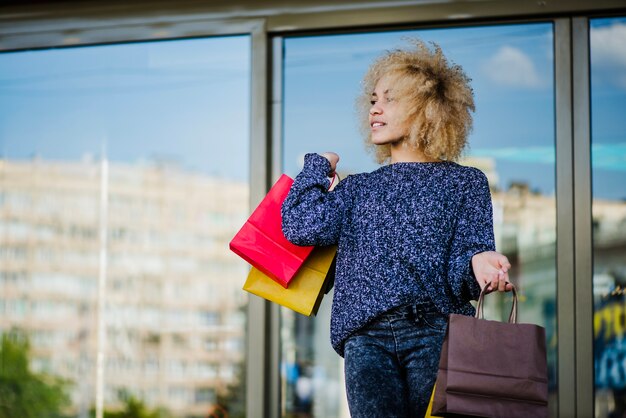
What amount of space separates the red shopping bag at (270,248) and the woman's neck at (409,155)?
0.37 meters

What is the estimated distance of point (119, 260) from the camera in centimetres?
563

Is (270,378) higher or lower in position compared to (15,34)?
lower

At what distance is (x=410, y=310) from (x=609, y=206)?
8.53 feet

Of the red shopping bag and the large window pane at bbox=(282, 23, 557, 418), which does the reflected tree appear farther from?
the red shopping bag

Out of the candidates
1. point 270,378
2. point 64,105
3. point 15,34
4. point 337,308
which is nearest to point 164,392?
point 270,378

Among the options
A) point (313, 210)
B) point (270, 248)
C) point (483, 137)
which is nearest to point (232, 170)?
point (483, 137)

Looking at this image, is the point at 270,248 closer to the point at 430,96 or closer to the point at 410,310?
the point at 410,310

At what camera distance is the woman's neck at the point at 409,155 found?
2875 mm

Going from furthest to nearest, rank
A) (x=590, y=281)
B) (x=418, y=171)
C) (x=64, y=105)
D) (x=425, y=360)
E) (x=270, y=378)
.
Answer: (x=64, y=105)
(x=270, y=378)
(x=590, y=281)
(x=418, y=171)
(x=425, y=360)

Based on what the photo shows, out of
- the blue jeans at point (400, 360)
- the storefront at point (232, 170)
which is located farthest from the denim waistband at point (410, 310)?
the storefront at point (232, 170)

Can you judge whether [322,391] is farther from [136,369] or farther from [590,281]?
[590,281]

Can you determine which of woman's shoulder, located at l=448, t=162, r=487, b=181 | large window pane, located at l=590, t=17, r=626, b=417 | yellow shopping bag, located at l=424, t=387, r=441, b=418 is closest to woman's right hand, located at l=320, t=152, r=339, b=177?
woman's shoulder, located at l=448, t=162, r=487, b=181

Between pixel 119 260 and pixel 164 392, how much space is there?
2.78ft

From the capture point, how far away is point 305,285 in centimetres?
292
